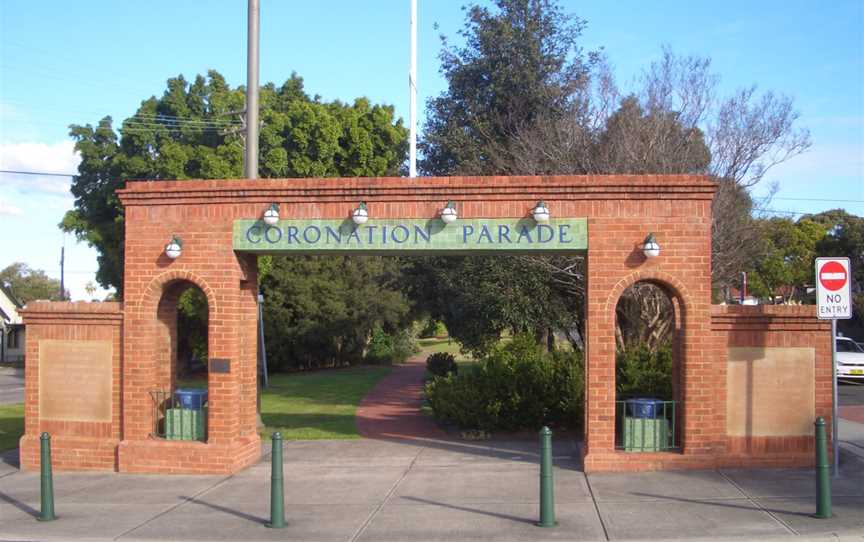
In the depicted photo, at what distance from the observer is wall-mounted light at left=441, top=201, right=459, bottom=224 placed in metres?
11.3

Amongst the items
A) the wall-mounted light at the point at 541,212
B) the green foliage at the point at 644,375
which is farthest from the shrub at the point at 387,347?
the wall-mounted light at the point at 541,212

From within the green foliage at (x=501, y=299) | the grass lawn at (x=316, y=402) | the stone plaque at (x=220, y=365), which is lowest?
the grass lawn at (x=316, y=402)

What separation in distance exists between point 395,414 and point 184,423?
7.81 m

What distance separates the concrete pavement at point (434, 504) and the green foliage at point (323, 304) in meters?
24.3

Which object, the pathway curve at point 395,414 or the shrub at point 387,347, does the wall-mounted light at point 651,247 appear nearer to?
the pathway curve at point 395,414

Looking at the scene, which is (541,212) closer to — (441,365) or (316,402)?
(316,402)

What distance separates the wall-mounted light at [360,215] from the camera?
11.5 meters

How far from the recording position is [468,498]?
984cm

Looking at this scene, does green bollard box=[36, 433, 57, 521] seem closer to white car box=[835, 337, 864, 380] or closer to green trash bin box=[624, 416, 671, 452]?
green trash bin box=[624, 416, 671, 452]

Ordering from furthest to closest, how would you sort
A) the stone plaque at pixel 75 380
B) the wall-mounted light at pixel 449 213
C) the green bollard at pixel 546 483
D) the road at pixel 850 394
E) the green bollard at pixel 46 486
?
the road at pixel 850 394
the stone plaque at pixel 75 380
the wall-mounted light at pixel 449 213
the green bollard at pixel 46 486
the green bollard at pixel 546 483

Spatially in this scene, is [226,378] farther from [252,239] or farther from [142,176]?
[142,176]

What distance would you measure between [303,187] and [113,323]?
3.48 metres

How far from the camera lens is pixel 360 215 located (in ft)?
37.7

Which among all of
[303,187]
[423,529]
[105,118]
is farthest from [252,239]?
[105,118]
